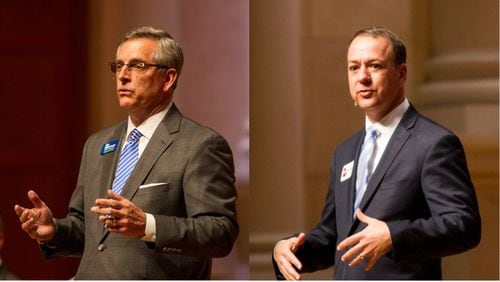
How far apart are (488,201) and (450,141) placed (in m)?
1.12

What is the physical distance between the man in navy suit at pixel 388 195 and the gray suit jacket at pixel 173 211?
0.75 feet

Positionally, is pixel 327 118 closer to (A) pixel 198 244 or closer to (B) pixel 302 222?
(B) pixel 302 222

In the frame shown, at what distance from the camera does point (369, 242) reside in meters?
2.66

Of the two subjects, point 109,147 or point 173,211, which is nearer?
point 173,211

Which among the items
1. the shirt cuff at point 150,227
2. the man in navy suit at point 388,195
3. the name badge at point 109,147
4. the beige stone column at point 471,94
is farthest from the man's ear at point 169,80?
the beige stone column at point 471,94

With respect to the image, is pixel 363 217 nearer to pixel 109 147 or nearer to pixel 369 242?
pixel 369 242

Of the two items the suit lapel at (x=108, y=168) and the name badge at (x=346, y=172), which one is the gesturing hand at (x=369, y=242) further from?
the suit lapel at (x=108, y=168)

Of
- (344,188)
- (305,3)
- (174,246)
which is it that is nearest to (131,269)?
(174,246)

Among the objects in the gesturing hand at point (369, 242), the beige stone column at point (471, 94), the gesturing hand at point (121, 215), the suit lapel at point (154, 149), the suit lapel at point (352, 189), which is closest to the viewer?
the gesturing hand at point (369, 242)

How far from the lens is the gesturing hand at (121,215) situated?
2.79 m

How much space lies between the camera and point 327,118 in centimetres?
403

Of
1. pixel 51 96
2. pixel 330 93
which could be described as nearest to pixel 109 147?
pixel 330 93

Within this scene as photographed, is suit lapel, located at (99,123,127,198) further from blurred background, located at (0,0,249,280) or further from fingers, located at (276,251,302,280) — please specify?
blurred background, located at (0,0,249,280)

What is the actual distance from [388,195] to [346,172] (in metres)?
0.20
